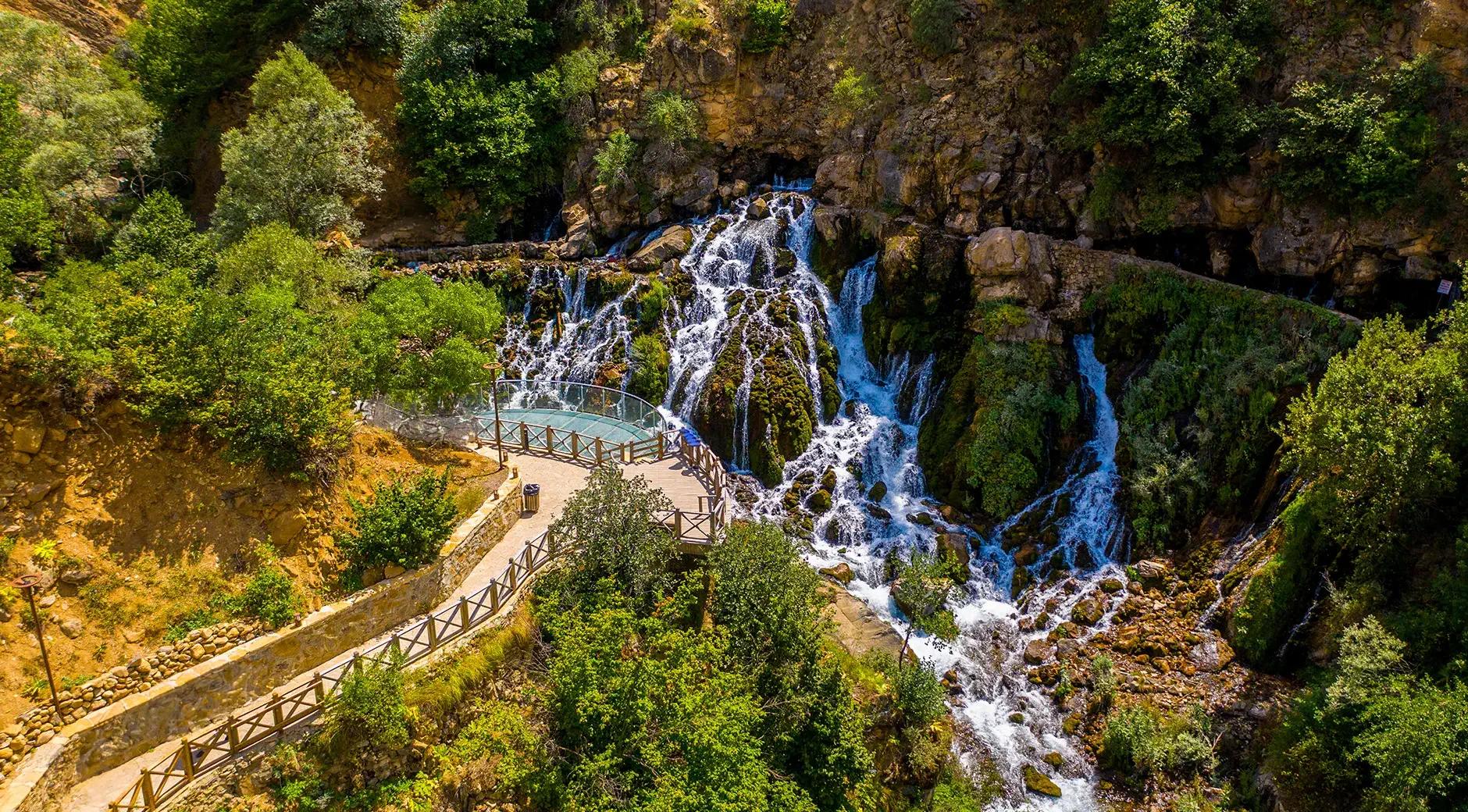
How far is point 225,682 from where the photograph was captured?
12891mm

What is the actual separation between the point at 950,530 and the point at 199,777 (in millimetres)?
18581

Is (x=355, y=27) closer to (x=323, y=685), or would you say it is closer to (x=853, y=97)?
(x=853, y=97)

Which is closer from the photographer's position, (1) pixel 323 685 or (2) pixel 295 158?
(1) pixel 323 685

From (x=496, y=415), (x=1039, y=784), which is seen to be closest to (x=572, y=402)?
(x=496, y=415)

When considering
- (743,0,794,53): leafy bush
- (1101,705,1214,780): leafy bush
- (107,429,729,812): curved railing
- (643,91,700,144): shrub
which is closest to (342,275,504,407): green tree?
(107,429,729,812): curved railing

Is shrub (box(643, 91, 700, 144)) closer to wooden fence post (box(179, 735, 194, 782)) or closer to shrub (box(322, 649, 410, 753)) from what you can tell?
shrub (box(322, 649, 410, 753))

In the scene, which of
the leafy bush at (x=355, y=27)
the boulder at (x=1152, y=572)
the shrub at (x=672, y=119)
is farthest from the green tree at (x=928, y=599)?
the leafy bush at (x=355, y=27)

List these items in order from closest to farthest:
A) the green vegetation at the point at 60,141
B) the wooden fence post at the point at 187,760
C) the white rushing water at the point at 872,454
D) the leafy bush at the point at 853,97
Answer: the wooden fence post at the point at 187,760
the white rushing water at the point at 872,454
the green vegetation at the point at 60,141
the leafy bush at the point at 853,97

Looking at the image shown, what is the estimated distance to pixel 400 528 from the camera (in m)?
15.2

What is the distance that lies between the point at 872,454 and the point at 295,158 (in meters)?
24.3

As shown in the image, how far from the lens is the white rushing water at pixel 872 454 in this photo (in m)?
18.8

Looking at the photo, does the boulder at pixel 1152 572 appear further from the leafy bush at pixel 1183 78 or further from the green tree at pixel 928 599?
the leafy bush at pixel 1183 78

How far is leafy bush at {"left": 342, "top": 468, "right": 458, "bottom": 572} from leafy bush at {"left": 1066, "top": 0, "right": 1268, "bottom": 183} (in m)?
23.3

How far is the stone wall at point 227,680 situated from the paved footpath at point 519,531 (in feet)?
0.42
